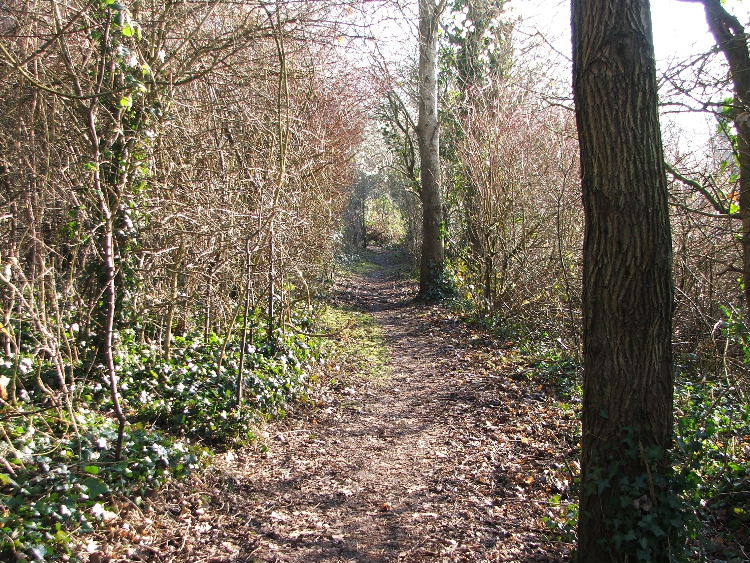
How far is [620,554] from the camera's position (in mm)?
3014

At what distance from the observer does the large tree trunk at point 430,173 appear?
13.4 meters

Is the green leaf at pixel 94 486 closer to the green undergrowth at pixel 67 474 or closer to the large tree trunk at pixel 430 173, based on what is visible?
the green undergrowth at pixel 67 474

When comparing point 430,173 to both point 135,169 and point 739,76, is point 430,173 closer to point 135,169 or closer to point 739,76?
point 135,169

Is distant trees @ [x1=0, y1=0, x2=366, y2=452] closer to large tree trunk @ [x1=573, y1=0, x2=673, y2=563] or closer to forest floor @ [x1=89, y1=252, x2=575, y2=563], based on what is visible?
forest floor @ [x1=89, y1=252, x2=575, y2=563]

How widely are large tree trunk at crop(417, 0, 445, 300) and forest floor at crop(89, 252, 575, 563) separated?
6.45m

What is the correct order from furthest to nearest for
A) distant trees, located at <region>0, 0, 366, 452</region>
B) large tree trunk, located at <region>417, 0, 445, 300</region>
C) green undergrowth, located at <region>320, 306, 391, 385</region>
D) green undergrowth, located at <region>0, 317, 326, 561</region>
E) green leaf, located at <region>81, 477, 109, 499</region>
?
large tree trunk, located at <region>417, 0, 445, 300</region>
green undergrowth, located at <region>320, 306, 391, 385</region>
distant trees, located at <region>0, 0, 366, 452</region>
green leaf, located at <region>81, 477, 109, 499</region>
green undergrowth, located at <region>0, 317, 326, 561</region>

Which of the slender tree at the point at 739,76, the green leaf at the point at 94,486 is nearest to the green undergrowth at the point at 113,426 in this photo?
the green leaf at the point at 94,486

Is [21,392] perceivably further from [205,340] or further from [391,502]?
[391,502]

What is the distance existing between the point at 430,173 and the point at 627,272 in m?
11.6

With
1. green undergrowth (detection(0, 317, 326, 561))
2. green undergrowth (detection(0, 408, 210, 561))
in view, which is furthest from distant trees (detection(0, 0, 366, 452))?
green undergrowth (detection(0, 408, 210, 561))

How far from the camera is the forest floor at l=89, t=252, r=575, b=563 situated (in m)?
3.73

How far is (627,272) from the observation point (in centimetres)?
297

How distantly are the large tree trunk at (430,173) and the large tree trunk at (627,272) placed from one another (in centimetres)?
1102

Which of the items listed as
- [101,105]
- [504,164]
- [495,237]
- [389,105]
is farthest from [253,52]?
[389,105]
